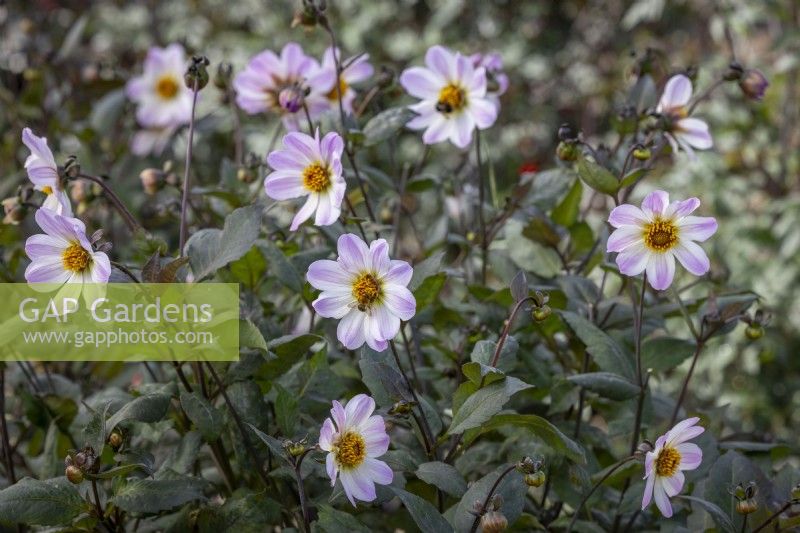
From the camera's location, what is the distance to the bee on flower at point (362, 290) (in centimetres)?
78

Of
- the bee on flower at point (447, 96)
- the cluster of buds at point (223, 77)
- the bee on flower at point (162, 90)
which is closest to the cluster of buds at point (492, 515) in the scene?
the bee on flower at point (447, 96)

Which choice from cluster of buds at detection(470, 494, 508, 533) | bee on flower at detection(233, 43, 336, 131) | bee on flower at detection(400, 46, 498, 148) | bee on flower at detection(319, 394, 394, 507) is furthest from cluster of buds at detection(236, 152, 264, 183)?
cluster of buds at detection(470, 494, 508, 533)

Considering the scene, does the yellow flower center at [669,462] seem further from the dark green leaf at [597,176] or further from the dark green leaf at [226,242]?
the dark green leaf at [226,242]

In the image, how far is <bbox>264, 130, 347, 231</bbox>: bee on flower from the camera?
2.78ft

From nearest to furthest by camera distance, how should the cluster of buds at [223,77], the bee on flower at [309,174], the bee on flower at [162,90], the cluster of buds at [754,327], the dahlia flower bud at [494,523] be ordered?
the dahlia flower bud at [494,523] → the bee on flower at [309,174] → the cluster of buds at [754,327] → the cluster of buds at [223,77] → the bee on flower at [162,90]

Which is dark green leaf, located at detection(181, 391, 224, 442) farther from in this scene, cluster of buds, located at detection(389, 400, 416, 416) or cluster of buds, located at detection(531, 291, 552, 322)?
cluster of buds, located at detection(531, 291, 552, 322)

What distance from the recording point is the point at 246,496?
85cm

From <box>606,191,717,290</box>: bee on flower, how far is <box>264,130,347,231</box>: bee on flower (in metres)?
0.26

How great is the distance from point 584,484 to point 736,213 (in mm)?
1874

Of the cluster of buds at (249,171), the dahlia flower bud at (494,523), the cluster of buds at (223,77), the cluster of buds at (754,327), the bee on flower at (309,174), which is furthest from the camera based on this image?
the cluster of buds at (223,77)

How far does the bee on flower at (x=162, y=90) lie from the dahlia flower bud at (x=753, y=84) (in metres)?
0.93

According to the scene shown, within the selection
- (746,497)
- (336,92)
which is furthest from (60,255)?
(746,497)

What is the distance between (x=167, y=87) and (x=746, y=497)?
121 cm

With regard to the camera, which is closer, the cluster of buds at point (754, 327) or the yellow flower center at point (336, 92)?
the cluster of buds at point (754, 327)
